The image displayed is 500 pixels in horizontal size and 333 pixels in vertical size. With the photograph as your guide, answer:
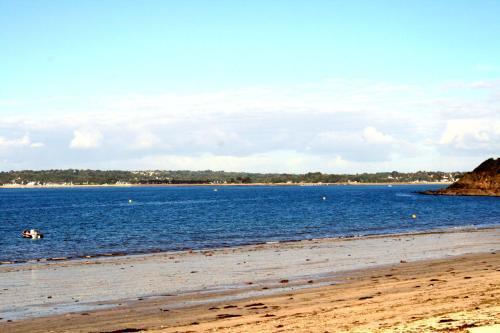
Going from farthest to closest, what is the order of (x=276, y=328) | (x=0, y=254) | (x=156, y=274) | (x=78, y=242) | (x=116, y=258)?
(x=78, y=242) < (x=0, y=254) < (x=116, y=258) < (x=156, y=274) < (x=276, y=328)

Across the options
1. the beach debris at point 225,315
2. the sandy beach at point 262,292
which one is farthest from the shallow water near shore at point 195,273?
the beach debris at point 225,315

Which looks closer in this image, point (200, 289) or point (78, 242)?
point (200, 289)

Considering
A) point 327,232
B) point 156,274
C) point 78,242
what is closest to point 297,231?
point 327,232

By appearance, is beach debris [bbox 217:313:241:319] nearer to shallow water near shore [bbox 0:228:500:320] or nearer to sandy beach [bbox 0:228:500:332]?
sandy beach [bbox 0:228:500:332]

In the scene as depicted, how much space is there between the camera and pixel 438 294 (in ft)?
71.6

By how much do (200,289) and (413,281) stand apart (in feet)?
30.0

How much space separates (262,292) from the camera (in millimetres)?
24344

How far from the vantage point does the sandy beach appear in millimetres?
17906

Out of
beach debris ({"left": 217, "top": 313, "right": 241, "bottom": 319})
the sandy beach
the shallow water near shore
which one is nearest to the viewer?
the sandy beach

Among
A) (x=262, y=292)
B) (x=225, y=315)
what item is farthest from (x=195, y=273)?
(x=225, y=315)

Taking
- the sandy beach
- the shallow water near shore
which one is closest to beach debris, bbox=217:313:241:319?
the sandy beach

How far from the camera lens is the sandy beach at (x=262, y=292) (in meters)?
17.9

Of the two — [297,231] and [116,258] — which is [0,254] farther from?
[297,231]

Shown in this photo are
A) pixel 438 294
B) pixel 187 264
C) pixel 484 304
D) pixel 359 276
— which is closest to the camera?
pixel 484 304
